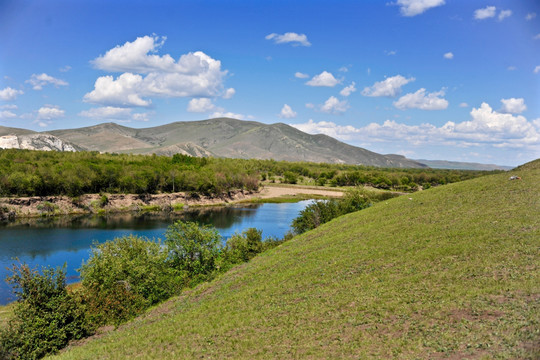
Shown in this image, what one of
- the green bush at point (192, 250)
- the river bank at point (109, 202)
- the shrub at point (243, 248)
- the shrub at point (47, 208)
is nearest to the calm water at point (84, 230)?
the shrub at point (47, 208)

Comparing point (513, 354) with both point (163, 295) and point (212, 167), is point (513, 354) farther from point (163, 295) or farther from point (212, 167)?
point (212, 167)

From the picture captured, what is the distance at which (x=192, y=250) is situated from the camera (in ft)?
147

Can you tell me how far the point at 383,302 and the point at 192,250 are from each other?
28.6 meters

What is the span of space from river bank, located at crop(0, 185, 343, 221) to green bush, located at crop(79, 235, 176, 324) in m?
75.3

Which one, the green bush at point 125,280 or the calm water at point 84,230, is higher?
the green bush at point 125,280

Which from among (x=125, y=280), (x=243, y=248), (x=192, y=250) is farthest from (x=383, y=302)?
(x=243, y=248)

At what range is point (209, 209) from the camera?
129 m

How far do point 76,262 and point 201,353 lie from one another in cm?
4889

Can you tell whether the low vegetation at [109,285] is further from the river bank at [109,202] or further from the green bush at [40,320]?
the river bank at [109,202]

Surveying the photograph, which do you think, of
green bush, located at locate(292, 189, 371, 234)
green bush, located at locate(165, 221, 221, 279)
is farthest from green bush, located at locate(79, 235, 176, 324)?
green bush, located at locate(292, 189, 371, 234)

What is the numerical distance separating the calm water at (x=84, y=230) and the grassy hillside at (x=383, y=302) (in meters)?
31.0

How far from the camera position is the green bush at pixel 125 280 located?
31719 mm

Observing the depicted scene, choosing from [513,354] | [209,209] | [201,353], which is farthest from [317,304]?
[209,209]

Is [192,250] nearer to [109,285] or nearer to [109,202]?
[109,285]
